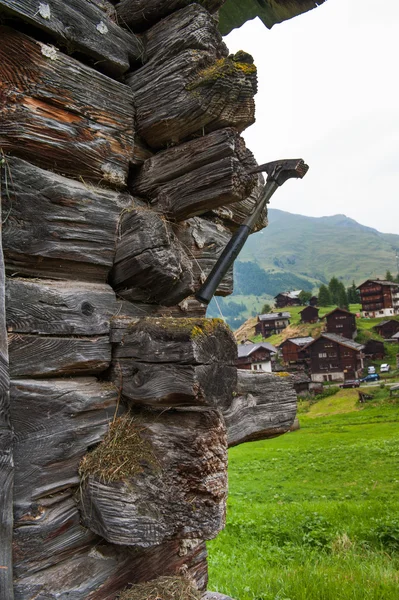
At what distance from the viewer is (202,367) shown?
2.55m

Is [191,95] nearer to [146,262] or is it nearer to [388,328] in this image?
[146,262]

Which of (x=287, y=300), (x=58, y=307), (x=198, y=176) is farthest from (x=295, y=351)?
(x=58, y=307)

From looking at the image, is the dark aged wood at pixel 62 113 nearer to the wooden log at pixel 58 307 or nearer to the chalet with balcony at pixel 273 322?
the wooden log at pixel 58 307

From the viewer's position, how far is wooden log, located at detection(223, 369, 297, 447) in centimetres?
325

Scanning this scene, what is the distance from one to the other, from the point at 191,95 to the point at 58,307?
5.20ft

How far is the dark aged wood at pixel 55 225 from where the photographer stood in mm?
2699

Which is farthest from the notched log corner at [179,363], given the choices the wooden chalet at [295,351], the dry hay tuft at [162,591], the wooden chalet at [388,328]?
the wooden chalet at [388,328]

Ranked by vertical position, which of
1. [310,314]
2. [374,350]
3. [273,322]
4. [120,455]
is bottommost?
[374,350]

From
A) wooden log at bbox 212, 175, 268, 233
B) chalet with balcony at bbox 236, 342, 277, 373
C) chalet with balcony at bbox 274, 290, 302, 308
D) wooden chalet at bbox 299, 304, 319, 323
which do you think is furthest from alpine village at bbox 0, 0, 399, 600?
chalet with balcony at bbox 274, 290, 302, 308

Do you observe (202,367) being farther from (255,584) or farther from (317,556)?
(317,556)

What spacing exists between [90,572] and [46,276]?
5.44 ft

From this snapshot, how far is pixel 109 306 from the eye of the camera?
3.01 meters

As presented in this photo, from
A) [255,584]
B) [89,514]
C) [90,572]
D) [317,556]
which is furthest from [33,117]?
[317,556]

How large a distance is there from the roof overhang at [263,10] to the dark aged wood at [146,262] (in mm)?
3062
